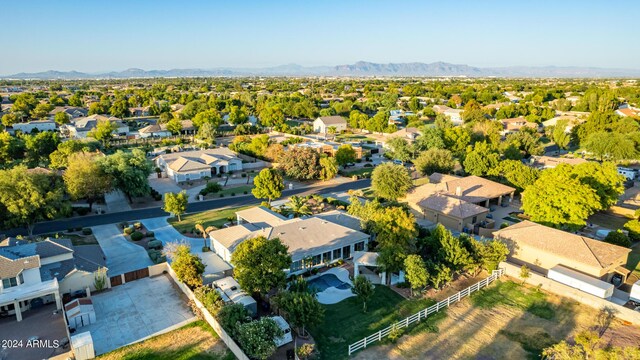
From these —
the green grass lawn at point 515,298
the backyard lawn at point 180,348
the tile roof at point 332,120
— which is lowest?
the green grass lawn at point 515,298

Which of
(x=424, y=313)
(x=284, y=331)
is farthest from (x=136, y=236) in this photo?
(x=424, y=313)

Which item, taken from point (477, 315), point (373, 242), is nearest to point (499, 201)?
point (373, 242)

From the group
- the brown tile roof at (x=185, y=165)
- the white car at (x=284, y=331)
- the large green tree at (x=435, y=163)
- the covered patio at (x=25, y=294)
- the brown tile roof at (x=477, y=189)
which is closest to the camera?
the white car at (x=284, y=331)

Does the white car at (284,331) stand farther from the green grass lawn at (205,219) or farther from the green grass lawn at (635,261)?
the green grass lawn at (635,261)

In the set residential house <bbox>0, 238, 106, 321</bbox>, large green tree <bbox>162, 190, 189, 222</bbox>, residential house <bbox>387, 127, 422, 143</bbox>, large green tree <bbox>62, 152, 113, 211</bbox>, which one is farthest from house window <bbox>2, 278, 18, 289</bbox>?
residential house <bbox>387, 127, 422, 143</bbox>

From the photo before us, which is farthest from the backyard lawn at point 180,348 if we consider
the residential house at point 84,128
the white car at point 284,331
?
the residential house at point 84,128

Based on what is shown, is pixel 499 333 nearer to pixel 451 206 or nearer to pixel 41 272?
pixel 451 206

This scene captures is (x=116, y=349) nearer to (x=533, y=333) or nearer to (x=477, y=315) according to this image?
(x=477, y=315)
